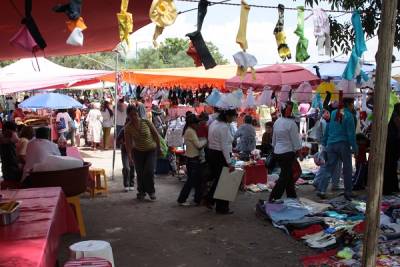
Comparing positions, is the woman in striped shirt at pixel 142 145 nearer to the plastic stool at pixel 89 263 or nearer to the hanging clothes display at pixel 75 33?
the hanging clothes display at pixel 75 33

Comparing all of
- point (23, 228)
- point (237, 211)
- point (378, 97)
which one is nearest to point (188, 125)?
point (237, 211)

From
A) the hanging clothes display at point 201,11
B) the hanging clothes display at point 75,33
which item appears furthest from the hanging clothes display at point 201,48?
the hanging clothes display at point 75,33

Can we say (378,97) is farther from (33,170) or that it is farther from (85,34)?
(85,34)

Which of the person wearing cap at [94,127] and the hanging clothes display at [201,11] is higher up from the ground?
the hanging clothes display at [201,11]

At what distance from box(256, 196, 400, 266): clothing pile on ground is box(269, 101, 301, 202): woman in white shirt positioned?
32cm

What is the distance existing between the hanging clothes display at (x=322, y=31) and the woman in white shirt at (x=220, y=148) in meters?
1.88

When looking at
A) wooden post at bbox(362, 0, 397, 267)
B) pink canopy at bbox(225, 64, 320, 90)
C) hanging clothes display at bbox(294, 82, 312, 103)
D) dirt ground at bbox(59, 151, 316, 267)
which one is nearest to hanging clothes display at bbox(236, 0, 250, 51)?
wooden post at bbox(362, 0, 397, 267)

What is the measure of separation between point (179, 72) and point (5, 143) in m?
6.84

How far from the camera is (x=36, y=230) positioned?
3.39 m

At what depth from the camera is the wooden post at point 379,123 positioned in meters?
2.89

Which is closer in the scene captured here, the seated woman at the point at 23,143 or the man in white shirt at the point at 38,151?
the man in white shirt at the point at 38,151

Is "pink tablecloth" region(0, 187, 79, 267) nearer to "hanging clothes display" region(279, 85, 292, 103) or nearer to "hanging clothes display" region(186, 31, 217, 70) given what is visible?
"hanging clothes display" region(186, 31, 217, 70)

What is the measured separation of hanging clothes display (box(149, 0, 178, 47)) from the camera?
13.7ft

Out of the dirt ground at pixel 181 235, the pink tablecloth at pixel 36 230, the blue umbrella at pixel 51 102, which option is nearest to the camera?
the pink tablecloth at pixel 36 230
